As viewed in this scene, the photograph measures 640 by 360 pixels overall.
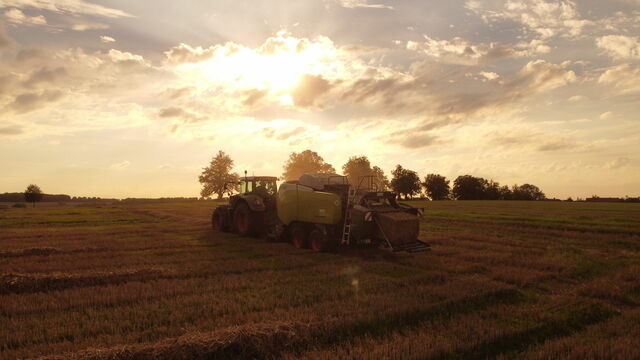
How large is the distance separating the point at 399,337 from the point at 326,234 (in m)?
7.65

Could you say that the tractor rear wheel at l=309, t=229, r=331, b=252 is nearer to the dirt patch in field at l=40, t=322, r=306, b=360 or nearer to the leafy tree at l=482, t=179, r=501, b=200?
the dirt patch in field at l=40, t=322, r=306, b=360

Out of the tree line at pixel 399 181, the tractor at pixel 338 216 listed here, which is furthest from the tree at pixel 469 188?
the tractor at pixel 338 216

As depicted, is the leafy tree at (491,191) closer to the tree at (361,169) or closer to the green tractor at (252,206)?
the tree at (361,169)

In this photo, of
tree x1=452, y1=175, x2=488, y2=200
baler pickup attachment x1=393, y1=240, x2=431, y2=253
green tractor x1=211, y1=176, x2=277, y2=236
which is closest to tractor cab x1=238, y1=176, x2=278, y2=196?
green tractor x1=211, y1=176, x2=277, y2=236

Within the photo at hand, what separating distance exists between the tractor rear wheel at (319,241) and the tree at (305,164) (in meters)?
58.5

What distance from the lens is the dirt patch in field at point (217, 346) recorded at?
5258mm

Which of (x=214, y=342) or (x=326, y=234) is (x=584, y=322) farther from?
(x=326, y=234)

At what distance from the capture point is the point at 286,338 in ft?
19.3

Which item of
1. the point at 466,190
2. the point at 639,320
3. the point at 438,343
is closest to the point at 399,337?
the point at 438,343

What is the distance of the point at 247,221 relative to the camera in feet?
58.2

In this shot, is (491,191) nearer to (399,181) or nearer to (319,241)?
(399,181)

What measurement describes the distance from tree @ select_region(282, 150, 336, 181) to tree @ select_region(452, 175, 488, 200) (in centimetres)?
2845

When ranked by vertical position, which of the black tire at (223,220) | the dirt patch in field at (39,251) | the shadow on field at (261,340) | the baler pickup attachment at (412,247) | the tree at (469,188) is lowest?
the shadow on field at (261,340)

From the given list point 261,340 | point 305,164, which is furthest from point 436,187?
point 261,340
